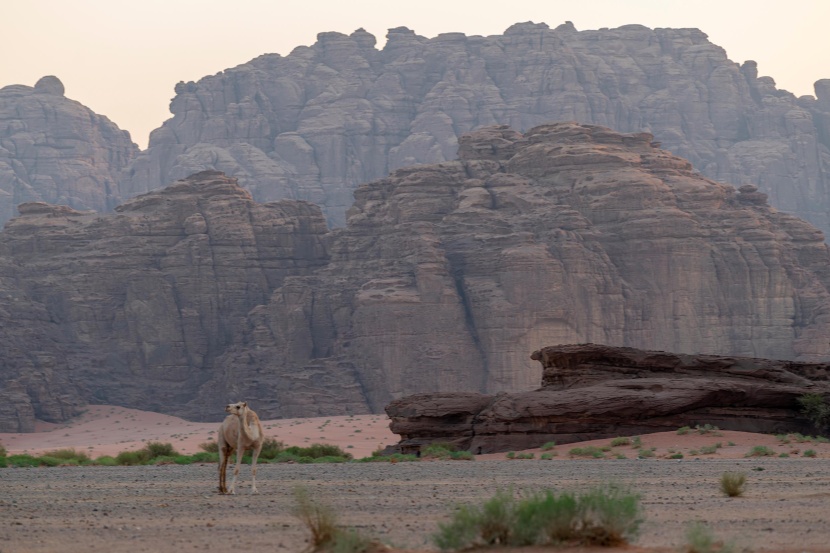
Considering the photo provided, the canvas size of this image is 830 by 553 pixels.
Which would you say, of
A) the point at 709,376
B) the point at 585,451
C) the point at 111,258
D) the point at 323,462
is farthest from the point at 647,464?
the point at 111,258

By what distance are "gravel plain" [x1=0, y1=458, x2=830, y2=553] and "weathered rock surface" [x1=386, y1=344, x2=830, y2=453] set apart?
8134 mm

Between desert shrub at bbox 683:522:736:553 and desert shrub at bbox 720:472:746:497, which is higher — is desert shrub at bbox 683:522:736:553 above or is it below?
below

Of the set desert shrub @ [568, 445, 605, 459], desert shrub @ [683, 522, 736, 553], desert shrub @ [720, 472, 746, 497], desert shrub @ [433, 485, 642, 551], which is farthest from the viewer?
desert shrub @ [568, 445, 605, 459]

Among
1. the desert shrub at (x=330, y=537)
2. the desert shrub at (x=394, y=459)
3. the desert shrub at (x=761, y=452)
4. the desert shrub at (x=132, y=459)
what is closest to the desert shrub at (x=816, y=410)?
the desert shrub at (x=761, y=452)

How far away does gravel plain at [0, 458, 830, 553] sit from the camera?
12.2 meters

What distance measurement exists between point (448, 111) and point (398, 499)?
149022 millimetres

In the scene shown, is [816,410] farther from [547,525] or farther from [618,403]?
[547,525]

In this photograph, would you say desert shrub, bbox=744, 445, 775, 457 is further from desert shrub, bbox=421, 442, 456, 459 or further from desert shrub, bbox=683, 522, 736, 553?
desert shrub, bbox=683, 522, 736, 553

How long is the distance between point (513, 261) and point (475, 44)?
100.0m

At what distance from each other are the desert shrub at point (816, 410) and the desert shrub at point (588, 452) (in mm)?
6099

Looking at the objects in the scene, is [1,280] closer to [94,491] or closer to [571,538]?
[94,491]

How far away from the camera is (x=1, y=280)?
88.1 metres

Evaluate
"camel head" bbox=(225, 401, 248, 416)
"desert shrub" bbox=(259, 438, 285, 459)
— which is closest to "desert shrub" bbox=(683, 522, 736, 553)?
"camel head" bbox=(225, 401, 248, 416)

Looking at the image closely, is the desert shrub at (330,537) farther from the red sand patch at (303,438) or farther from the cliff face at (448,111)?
the cliff face at (448,111)
